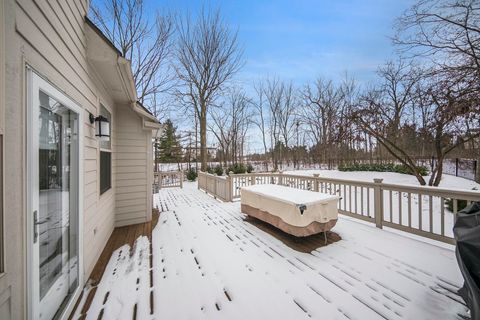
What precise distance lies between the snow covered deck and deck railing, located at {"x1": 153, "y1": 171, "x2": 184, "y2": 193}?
6.30m

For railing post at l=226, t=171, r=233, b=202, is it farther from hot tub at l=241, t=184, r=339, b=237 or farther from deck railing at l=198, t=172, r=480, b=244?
hot tub at l=241, t=184, r=339, b=237

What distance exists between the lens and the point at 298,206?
311cm

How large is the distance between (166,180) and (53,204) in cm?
993

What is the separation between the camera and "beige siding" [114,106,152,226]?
14.9 ft

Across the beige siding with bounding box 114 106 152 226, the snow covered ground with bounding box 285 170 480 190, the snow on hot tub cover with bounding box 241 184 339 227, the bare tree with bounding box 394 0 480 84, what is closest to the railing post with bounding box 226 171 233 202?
the beige siding with bounding box 114 106 152 226

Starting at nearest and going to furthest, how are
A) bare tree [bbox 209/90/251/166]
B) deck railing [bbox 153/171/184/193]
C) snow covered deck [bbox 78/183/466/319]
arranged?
1. snow covered deck [bbox 78/183/466/319]
2. deck railing [bbox 153/171/184/193]
3. bare tree [bbox 209/90/251/166]

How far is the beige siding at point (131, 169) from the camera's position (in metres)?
4.55

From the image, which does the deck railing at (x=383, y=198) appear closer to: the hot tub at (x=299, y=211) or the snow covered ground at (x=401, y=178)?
the hot tub at (x=299, y=211)

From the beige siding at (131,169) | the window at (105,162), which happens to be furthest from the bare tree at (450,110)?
the window at (105,162)

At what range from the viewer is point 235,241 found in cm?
356

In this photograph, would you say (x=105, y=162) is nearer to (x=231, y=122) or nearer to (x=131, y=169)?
(x=131, y=169)

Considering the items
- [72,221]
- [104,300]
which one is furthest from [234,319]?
[72,221]

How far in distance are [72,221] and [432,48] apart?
930cm

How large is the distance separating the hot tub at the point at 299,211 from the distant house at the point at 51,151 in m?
2.76
